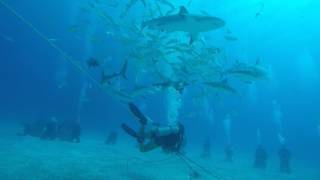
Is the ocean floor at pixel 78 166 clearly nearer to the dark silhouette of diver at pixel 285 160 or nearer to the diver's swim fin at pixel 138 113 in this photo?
the dark silhouette of diver at pixel 285 160

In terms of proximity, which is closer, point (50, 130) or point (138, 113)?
point (138, 113)

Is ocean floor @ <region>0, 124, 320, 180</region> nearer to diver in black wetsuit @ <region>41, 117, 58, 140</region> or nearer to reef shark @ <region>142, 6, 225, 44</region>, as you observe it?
diver in black wetsuit @ <region>41, 117, 58, 140</region>

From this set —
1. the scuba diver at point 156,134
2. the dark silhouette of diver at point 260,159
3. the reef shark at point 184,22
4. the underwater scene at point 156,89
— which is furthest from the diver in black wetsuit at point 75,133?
the scuba diver at point 156,134

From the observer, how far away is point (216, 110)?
2451 inches

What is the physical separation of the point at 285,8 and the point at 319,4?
4.39 meters

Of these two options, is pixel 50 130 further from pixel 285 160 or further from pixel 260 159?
pixel 285 160

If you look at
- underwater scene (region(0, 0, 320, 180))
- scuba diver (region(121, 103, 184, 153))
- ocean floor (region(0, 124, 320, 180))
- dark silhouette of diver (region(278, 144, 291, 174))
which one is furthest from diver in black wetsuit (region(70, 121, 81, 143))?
scuba diver (region(121, 103, 184, 153))

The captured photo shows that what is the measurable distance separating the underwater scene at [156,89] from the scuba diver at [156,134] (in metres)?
0.02

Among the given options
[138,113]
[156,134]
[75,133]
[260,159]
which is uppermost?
[260,159]

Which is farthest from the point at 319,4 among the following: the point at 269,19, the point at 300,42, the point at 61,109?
the point at 61,109

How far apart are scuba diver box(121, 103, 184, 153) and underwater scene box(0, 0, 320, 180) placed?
21 mm

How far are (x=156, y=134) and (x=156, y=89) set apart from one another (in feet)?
18.6

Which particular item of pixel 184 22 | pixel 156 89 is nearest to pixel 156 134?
pixel 184 22

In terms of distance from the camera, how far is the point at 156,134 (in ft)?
23.0
